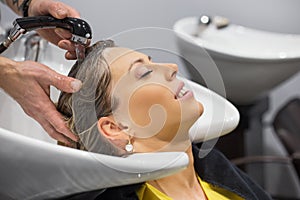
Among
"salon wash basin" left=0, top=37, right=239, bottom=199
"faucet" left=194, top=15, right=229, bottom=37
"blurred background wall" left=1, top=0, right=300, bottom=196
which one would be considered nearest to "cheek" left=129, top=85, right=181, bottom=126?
"salon wash basin" left=0, top=37, right=239, bottom=199

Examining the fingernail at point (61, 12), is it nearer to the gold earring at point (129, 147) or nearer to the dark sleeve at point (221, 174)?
the gold earring at point (129, 147)

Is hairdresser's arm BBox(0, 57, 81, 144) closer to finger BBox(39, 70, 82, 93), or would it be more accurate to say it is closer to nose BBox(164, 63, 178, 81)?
finger BBox(39, 70, 82, 93)

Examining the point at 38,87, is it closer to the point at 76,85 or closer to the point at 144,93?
the point at 76,85

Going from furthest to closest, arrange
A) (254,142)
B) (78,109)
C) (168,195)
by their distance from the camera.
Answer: (254,142) → (168,195) → (78,109)

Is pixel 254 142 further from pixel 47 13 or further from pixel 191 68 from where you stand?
pixel 47 13

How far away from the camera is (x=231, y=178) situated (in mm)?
1396

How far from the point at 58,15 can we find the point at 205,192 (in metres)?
0.51

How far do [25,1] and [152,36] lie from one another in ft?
1.45

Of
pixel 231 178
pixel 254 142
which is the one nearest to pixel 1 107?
pixel 231 178

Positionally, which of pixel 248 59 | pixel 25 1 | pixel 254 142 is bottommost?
pixel 254 142

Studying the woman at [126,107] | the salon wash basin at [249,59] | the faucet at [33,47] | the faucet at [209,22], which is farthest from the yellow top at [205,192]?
the faucet at [209,22]

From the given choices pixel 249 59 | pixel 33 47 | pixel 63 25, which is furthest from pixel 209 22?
pixel 63 25

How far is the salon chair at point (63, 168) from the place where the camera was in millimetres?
968

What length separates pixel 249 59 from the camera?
2.09 metres
